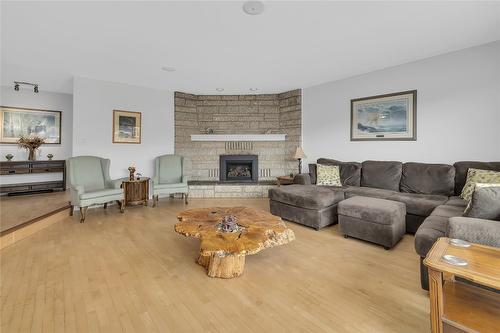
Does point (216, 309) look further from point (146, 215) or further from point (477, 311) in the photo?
point (146, 215)

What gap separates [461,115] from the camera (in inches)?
130

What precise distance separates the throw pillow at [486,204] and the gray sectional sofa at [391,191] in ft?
1.17

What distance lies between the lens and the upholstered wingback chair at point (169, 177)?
4.67m

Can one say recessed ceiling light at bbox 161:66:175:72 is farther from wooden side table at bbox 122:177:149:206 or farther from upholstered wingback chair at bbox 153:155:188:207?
wooden side table at bbox 122:177:149:206

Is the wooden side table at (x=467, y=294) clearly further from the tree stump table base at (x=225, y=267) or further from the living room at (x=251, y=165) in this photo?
the tree stump table base at (x=225, y=267)

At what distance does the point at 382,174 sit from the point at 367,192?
0.54 metres

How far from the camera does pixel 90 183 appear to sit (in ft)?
13.5

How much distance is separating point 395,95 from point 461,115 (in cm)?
94

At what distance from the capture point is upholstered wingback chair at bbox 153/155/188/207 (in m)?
4.67

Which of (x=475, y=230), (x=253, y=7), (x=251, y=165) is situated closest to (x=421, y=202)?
(x=475, y=230)

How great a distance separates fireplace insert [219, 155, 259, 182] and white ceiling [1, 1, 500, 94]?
6.79 feet

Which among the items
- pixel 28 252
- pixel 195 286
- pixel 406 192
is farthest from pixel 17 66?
pixel 406 192

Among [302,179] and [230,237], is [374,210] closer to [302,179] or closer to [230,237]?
[302,179]

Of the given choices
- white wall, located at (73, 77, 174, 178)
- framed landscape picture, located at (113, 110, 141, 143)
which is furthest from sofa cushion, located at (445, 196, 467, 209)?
framed landscape picture, located at (113, 110, 141, 143)
